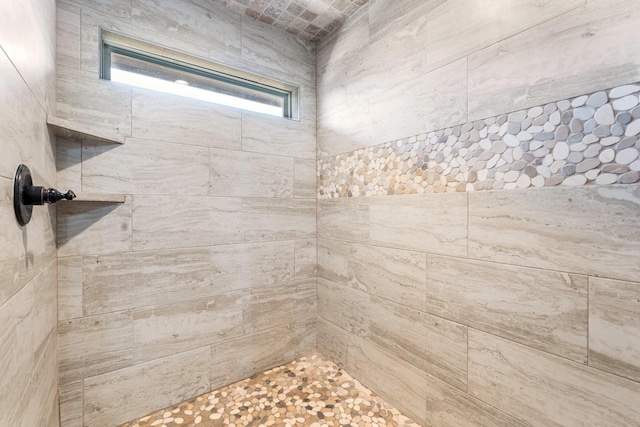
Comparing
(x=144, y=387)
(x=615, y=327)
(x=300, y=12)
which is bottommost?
(x=144, y=387)

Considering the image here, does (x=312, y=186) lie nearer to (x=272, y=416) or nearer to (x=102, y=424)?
(x=272, y=416)

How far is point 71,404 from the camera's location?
129cm

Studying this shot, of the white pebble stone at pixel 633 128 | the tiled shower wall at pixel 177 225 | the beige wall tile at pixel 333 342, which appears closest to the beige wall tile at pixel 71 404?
the tiled shower wall at pixel 177 225

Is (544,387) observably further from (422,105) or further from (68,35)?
(68,35)

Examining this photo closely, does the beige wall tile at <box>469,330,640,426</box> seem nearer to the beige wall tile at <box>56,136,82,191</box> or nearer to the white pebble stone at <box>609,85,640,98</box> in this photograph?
the white pebble stone at <box>609,85,640,98</box>

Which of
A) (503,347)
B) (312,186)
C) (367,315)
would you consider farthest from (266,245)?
(503,347)

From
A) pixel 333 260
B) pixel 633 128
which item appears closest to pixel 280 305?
pixel 333 260

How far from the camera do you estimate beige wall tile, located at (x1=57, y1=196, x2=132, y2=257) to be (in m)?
1.27

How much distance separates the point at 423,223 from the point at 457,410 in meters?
0.78

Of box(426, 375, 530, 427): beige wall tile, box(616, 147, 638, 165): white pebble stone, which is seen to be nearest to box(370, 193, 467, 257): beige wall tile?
box(616, 147, 638, 165): white pebble stone

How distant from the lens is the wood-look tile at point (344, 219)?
1657mm

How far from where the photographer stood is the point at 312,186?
6.51 feet

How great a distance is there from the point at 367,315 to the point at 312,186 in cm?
88

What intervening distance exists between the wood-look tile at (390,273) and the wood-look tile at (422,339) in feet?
0.17
